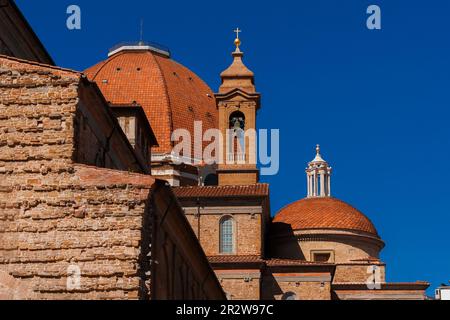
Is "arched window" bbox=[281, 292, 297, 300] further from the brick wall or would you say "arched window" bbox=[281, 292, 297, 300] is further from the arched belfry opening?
the arched belfry opening

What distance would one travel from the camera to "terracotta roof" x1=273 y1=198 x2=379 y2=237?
219ft

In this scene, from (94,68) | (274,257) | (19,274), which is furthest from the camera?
(94,68)

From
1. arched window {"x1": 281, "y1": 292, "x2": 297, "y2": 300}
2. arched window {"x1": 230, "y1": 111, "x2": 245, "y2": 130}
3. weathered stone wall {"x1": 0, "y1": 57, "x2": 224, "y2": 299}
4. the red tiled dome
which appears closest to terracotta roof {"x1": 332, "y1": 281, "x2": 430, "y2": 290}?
arched window {"x1": 281, "y1": 292, "x2": 297, "y2": 300}

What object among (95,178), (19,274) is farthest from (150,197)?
(19,274)

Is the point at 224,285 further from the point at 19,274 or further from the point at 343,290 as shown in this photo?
the point at 19,274

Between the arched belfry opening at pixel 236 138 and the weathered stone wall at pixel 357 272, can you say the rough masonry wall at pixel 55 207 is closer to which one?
the arched belfry opening at pixel 236 138

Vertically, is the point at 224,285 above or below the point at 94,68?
below

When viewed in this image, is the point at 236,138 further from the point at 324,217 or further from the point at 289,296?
the point at 289,296

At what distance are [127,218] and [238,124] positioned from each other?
137 feet

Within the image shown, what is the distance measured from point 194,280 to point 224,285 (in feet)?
62.9

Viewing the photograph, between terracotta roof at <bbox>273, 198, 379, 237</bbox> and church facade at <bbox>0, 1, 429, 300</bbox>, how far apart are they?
162 mm

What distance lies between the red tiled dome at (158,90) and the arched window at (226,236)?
16.9m

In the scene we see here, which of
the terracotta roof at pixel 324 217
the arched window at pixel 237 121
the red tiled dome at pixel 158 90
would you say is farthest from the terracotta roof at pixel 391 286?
the red tiled dome at pixel 158 90

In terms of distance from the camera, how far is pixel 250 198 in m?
58.6
